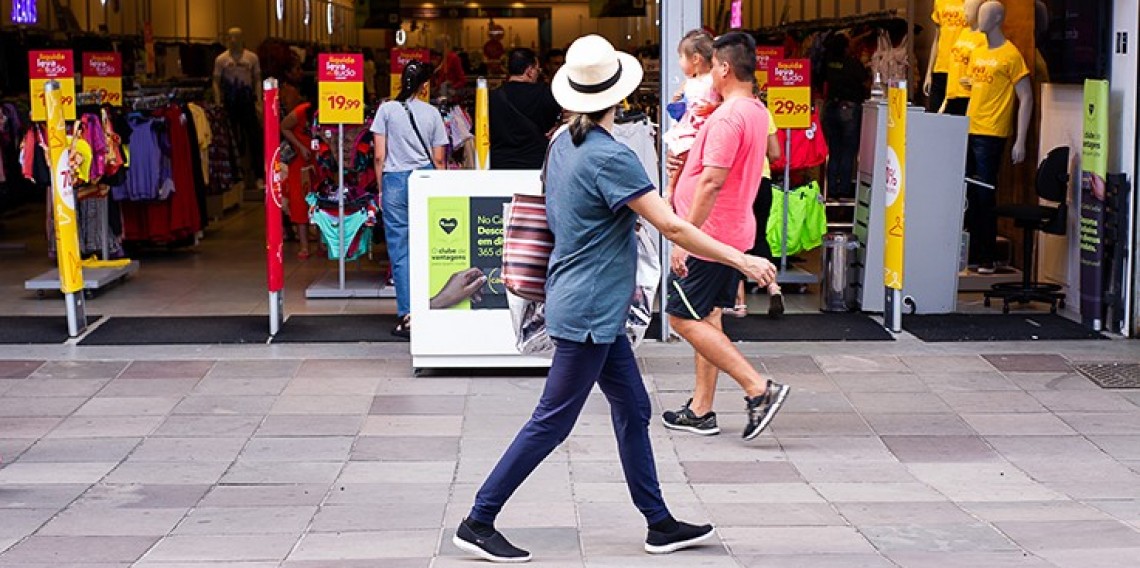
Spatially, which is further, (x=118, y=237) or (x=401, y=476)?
(x=118, y=237)

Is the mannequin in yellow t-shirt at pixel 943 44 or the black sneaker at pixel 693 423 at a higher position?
the mannequin in yellow t-shirt at pixel 943 44

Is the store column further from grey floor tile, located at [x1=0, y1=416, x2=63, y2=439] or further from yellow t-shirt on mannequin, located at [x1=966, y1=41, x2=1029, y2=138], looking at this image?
grey floor tile, located at [x1=0, y1=416, x2=63, y2=439]

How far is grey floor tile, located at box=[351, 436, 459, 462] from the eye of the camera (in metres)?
7.40

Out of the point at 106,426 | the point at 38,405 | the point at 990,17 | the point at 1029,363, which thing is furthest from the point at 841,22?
the point at 106,426

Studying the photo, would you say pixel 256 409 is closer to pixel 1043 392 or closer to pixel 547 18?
pixel 1043 392

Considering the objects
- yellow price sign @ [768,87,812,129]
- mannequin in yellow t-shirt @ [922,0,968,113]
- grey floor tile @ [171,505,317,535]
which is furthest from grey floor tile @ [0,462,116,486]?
mannequin in yellow t-shirt @ [922,0,968,113]

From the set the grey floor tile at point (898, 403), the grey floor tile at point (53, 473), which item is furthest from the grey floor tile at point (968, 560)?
the grey floor tile at point (53, 473)

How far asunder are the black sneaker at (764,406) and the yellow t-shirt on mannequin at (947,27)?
18.3 feet

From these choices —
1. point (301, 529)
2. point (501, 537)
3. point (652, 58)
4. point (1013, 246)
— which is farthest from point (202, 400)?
point (652, 58)

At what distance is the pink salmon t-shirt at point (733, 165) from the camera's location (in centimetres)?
731

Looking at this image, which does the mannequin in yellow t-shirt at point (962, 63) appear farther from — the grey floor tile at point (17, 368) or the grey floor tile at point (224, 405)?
the grey floor tile at point (17, 368)

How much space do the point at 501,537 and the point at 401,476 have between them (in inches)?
53.9

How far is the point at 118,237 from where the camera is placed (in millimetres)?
12672

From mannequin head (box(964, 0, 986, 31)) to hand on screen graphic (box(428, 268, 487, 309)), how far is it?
4.64m
